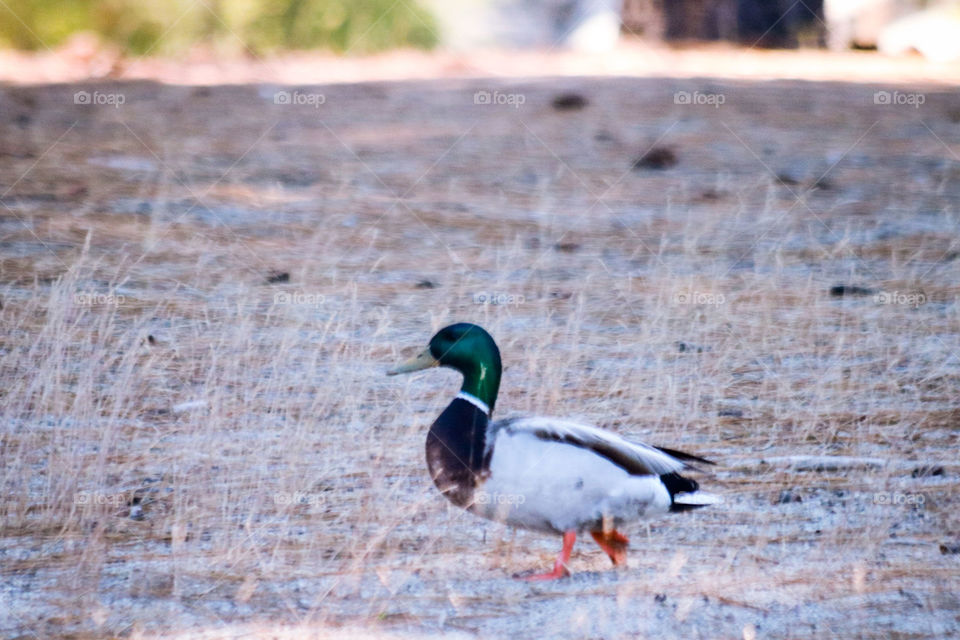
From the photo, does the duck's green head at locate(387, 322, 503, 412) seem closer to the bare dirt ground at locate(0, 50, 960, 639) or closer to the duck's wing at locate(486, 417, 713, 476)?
the duck's wing at locate(486, 417, 713, 476)

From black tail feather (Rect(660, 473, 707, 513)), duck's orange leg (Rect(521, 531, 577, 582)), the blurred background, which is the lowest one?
duck's orange leg (Rect(521, 531, 577, 582))

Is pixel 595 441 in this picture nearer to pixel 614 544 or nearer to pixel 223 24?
A: pixel 614 544

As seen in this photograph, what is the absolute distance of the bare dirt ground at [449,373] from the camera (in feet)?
13.6

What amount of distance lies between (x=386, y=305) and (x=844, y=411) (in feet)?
8.59

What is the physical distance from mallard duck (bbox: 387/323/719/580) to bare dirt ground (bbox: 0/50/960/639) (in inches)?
11.5

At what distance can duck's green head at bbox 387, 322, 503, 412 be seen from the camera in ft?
14.0

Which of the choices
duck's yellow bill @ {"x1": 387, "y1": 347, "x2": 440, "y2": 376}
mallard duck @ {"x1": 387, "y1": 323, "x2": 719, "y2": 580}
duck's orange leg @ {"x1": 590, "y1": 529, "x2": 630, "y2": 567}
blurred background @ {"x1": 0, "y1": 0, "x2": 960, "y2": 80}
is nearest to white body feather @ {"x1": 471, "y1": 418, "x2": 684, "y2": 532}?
mallard duck @ {"x1": 387, "y1": 323, "x2": 719, "y2": 580}

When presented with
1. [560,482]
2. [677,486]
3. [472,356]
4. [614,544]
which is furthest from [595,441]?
[472,356]

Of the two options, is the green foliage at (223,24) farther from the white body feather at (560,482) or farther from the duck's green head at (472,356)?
the white body feather at (560,482)

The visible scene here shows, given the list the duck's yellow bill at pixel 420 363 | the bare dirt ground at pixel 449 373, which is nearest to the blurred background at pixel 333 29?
the bare dirt ground at pixel 449 373

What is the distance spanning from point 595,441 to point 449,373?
1.97 m

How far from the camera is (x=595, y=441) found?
158 inches

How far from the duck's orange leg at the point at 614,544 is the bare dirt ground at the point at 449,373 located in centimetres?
8

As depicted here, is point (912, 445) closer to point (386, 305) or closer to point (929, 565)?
point (929, 565)
